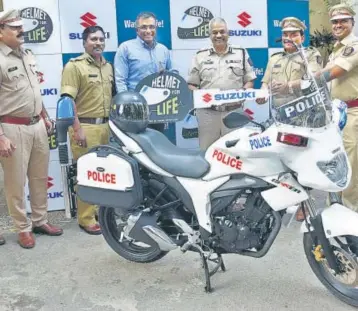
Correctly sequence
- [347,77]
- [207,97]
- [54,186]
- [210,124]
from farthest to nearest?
[54,186] → [210,124] → [347,77] → [207,97]

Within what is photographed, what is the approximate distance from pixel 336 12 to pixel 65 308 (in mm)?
2813

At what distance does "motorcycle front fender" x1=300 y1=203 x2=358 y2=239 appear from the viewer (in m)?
2.62

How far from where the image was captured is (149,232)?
315 centimetres

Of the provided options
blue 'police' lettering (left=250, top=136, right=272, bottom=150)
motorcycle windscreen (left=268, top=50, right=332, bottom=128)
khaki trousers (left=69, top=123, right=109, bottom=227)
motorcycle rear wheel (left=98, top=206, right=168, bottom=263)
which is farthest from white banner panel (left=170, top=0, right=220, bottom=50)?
blue 'police' lettering (left=250, top=136, right=272, bottom=150)

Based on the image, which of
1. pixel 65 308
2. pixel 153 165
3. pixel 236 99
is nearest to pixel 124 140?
pixel 153 165

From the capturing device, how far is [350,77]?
3.96 m

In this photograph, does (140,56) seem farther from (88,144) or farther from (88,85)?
(88,144)

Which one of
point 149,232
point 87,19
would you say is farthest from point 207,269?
point 87,19

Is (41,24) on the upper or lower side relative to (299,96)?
upper

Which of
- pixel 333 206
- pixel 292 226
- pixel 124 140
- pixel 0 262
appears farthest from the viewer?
pixel 292 226

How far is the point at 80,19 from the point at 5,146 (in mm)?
1579

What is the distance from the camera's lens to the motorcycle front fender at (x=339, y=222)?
2.62 meters

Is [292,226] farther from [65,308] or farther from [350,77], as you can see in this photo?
[65,308]

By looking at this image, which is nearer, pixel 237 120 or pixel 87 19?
pixel 237 120
